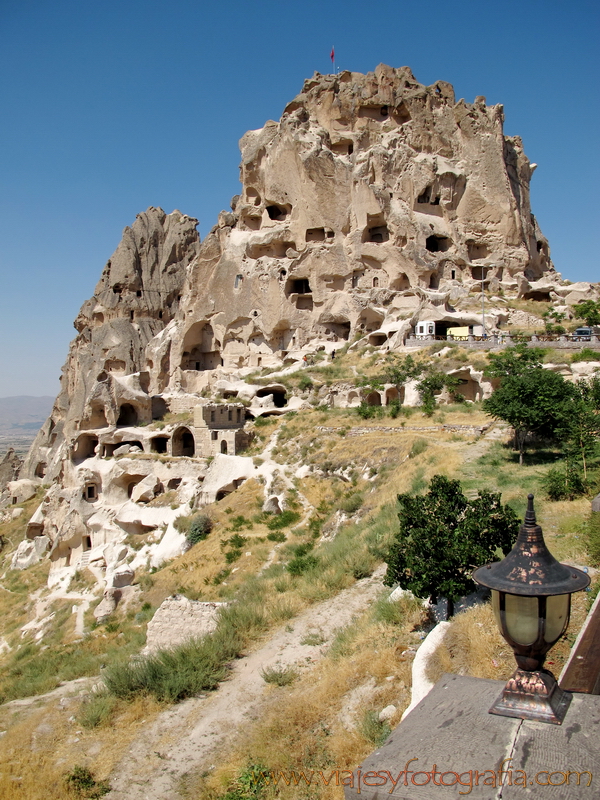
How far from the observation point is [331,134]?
45.2 meters

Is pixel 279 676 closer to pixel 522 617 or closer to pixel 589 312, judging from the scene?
pixel 522 617

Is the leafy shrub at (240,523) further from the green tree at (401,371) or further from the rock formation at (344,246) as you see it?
the rock formation at (344,246)

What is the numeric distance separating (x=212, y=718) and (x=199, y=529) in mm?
13013

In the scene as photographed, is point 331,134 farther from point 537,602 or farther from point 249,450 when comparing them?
point 537,602

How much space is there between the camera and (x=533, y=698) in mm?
2658

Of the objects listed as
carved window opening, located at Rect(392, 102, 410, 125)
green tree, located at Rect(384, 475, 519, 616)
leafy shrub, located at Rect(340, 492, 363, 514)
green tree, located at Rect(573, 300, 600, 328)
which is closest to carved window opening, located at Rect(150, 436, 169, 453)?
leafy shrub, located at Rect(340, 492, 363, 514)

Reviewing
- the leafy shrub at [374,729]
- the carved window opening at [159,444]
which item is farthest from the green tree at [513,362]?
the leafy shrub at [374,729]

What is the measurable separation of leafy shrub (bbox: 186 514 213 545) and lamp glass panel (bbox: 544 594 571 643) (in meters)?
17.2

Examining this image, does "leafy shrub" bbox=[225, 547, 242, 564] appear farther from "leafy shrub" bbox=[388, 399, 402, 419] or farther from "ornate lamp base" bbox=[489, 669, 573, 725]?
"ornate lamp base" bbox=[489, 669, 573, 725]

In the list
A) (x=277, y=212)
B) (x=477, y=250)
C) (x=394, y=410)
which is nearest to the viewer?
(x=394, y=410)

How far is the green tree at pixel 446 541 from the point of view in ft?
21.8

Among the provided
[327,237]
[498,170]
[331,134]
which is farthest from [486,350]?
[331,134]

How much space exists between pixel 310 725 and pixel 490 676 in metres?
1.98

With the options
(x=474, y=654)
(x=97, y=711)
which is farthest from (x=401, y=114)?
(x=97, y=711)
